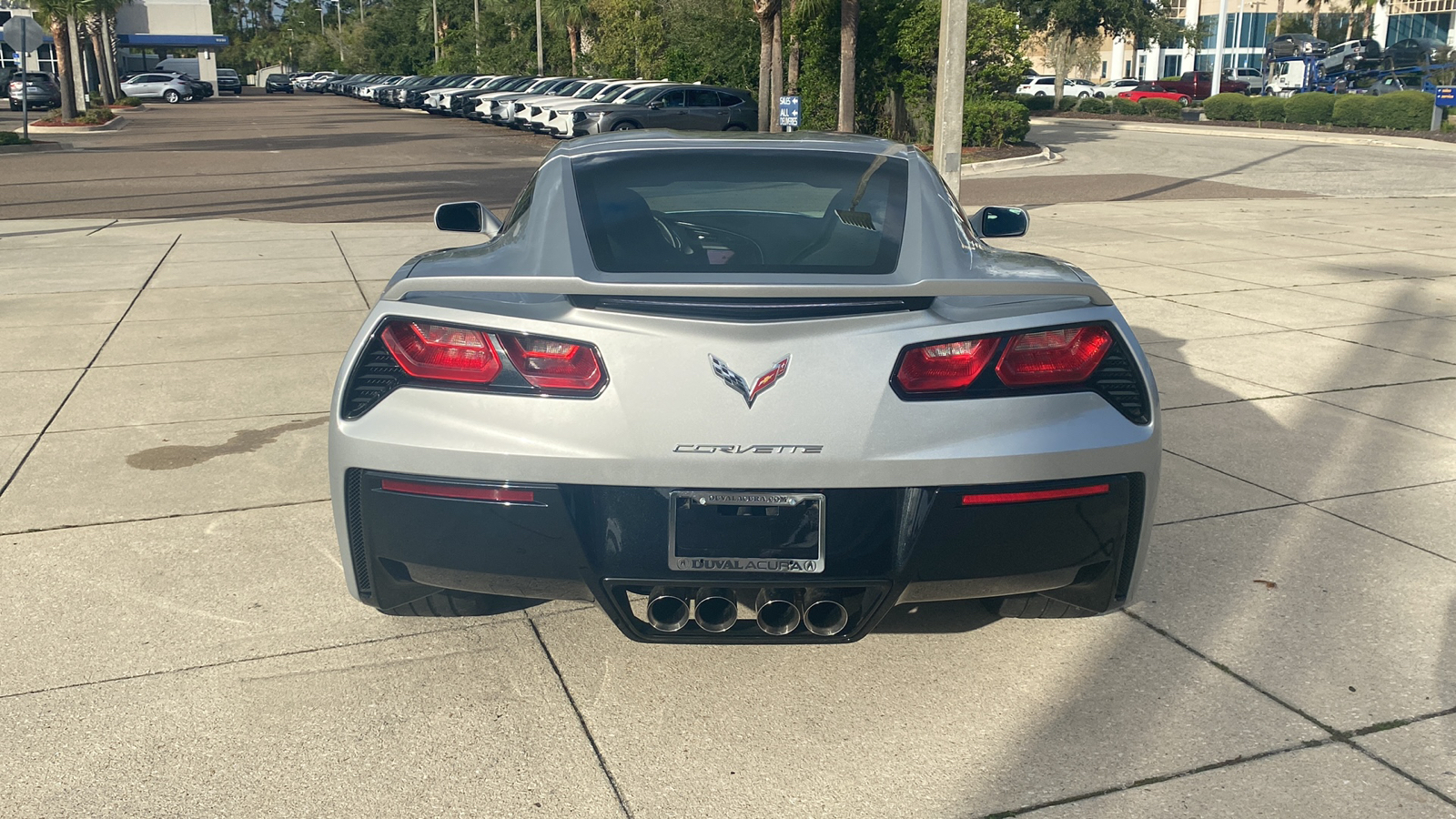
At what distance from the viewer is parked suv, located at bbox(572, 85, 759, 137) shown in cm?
3025

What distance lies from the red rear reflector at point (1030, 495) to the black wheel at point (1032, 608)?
45cm

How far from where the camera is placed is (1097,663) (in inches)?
145

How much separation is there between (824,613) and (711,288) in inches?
33.3

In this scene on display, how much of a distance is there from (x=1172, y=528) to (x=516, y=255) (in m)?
2.70

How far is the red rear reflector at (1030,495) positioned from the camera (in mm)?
3020

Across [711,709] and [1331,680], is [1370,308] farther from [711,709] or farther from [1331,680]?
[711,709]

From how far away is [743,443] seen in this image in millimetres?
2922

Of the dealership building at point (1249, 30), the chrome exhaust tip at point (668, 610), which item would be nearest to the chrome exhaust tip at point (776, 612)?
the chrome exhaust tip at point (668, 610)

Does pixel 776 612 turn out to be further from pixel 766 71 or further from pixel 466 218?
pixel 766 71

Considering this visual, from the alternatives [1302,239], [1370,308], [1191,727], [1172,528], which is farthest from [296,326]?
[1302,239]

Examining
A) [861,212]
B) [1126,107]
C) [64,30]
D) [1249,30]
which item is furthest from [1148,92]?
[861,212]

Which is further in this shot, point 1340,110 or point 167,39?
point 167,39

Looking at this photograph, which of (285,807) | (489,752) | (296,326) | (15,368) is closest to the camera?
(285,807)

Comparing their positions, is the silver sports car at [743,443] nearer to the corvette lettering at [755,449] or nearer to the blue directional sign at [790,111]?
the corvette lettering at [755,449]
